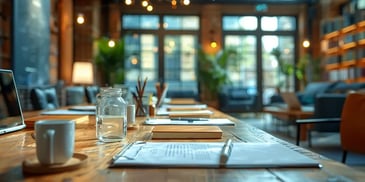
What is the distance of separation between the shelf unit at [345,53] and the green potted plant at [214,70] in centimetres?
246

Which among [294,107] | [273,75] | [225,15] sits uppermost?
[225,15]

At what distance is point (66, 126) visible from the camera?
0.78 m

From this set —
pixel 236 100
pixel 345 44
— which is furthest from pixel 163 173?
pixel 236 100

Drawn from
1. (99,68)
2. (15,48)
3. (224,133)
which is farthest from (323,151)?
(99,68)

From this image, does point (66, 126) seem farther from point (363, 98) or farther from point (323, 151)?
point (323, 151)

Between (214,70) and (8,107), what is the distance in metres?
8.81

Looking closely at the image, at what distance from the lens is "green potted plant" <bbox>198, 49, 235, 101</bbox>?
10141 mm

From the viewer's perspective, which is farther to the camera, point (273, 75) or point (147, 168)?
point (273, 75)

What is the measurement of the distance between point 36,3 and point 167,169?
5.48 metres

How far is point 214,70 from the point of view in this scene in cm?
1010

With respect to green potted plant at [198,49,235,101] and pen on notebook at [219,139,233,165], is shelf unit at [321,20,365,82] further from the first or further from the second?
pen on notebook at [219,139,233,165]

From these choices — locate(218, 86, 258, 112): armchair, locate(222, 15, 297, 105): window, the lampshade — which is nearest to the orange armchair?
the lampshade

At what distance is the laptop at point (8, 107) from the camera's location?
4.59 ft

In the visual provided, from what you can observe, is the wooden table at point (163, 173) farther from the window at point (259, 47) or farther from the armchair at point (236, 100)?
the window at point (259, 47)
